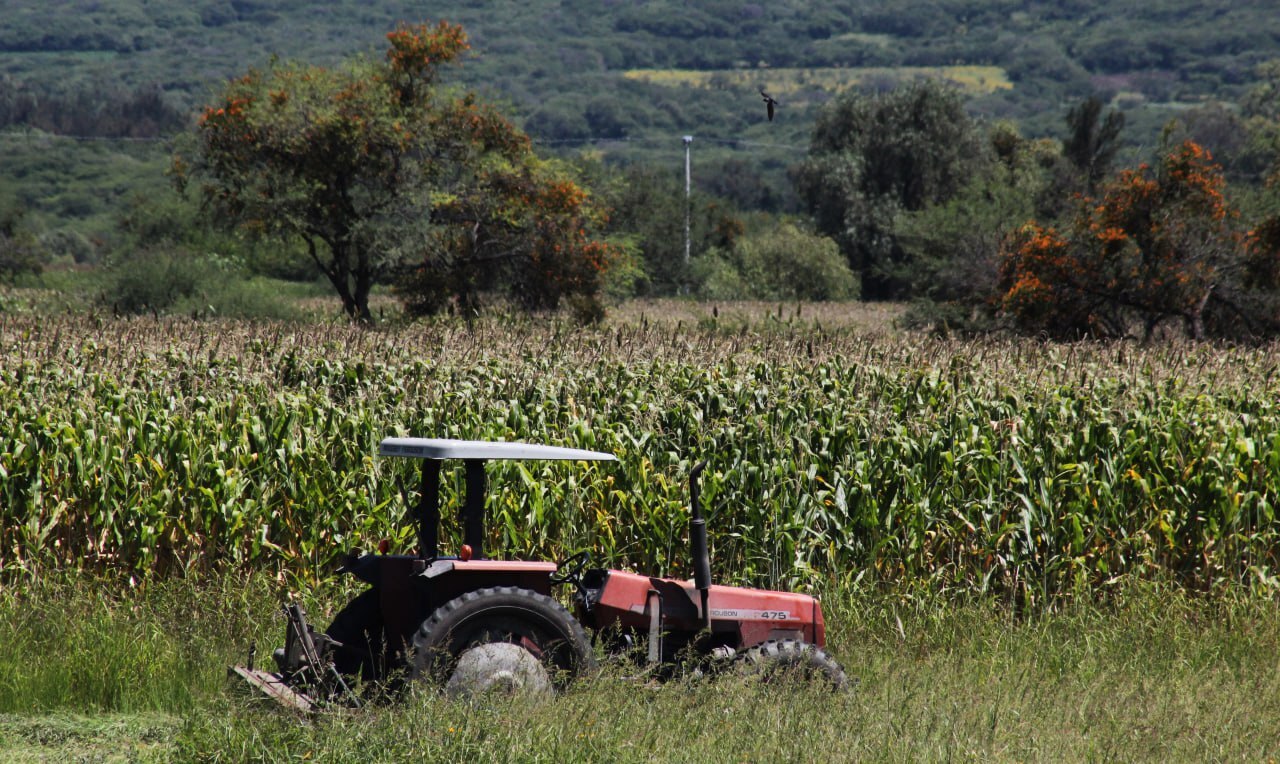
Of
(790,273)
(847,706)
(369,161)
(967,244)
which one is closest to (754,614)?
(847,706)

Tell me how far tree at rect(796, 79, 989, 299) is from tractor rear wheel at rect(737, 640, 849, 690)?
53365 millimetres

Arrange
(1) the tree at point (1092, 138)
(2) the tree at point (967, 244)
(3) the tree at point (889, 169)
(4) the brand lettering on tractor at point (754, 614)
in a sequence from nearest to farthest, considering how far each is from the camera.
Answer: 1. (4) the brand lettering on tractor at point (754, 614)
2. (2) the tree at point (967, 244)
3. (1) the tree at point (1092, 138)
4. (3) the tree at point (889, 169)

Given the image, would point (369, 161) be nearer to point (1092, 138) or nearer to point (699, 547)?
point (699, 547)

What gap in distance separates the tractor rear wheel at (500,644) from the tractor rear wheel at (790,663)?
83cm

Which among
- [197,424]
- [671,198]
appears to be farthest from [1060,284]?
[671,198]

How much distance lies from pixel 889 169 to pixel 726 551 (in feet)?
179

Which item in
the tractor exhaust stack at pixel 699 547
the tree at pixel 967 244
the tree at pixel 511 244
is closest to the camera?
the tractor exhaust stack at pixel 699 547

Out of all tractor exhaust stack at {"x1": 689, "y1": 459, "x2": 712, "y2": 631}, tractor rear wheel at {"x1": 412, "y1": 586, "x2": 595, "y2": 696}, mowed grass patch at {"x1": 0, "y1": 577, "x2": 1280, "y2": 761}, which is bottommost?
mowed grass patch at {"x1": 0, "y1": 577, "x2": 1280, "y2": 761}

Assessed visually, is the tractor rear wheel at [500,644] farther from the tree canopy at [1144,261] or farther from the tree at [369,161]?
the tree at [369,161]

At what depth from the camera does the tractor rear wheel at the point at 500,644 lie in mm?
5352

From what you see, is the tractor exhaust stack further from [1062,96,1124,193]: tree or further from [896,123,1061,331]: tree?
[1062,96,1124,193]: tree

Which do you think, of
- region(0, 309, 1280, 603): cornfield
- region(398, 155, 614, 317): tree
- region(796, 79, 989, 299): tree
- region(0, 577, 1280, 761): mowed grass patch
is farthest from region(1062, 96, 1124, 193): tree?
region(0, 577, 1280, 761): mowed grass patch

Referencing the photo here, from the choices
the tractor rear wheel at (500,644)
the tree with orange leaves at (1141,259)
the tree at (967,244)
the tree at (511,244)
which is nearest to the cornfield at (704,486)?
the tractor rear wheel at (500,644)

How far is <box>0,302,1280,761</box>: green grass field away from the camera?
550 centimetres
